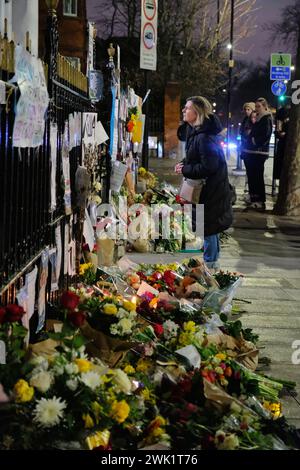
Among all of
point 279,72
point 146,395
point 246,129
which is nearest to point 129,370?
point 146,395

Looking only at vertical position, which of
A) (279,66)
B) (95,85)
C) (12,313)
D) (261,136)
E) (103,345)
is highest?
(279,66)

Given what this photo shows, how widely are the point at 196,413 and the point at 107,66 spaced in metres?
5.31

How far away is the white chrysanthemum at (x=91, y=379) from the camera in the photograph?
319 cm

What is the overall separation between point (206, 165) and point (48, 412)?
5231mm

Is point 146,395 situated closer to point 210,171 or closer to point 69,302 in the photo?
point 69,302

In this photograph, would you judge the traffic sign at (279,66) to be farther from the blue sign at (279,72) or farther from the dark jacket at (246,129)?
the dark jacket at (246,129)

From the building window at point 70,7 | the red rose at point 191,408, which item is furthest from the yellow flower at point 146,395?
the building window at point 70,7

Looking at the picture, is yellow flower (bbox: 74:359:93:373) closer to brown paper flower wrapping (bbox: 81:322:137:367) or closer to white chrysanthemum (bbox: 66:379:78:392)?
white chrysanthemum (bbox: 66:379:78:392)

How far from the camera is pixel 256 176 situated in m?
15.7

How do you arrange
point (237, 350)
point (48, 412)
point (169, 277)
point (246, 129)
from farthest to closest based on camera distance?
point (246, 129) → point (169, 277) → point (237, 350) → point (48, 412)

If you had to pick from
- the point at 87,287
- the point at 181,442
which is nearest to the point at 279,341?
the point at 87,287

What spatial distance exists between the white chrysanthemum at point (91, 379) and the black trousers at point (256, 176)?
41.9ft
